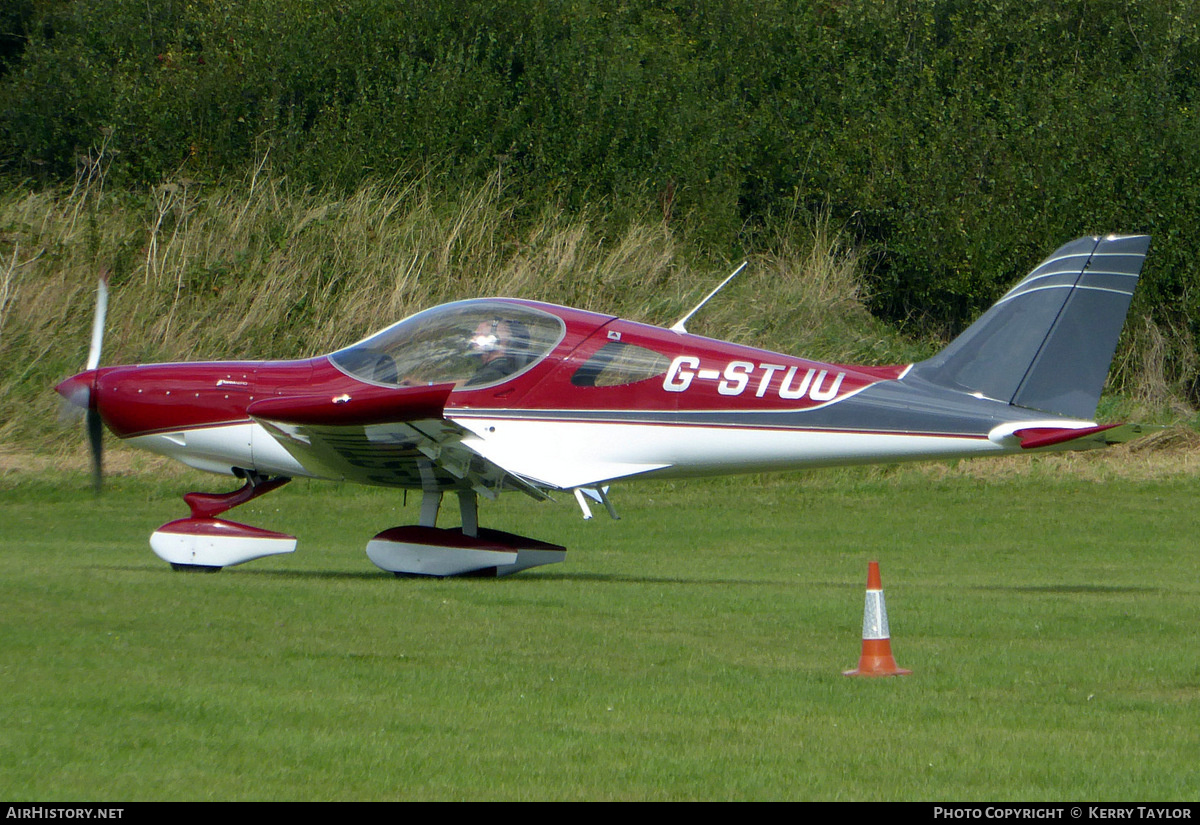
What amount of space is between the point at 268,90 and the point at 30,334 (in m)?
8.54

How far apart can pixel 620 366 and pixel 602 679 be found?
14.3 ft

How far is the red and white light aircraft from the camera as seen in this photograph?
34.0 feet

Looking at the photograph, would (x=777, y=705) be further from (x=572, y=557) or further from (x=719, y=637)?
(x=572, y=557)

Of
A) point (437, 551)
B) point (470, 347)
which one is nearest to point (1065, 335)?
point (470, 347)

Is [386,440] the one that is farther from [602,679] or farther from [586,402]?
[602,679]

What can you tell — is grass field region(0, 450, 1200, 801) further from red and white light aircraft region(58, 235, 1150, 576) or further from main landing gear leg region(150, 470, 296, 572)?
red and white light aircraft region(58, 235, 1150, 576)

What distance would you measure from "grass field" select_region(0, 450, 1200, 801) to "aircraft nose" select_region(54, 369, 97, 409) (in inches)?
53.0

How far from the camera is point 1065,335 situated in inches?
409

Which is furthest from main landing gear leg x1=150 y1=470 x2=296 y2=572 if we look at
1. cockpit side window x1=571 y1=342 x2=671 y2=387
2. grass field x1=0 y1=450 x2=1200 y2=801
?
cockpit side window x1=571 y1=342 x2=671 y2=387

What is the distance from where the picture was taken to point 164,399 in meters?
11.0

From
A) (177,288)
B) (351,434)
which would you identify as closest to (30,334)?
(177,288)

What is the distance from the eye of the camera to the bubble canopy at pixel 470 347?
35.1 feet

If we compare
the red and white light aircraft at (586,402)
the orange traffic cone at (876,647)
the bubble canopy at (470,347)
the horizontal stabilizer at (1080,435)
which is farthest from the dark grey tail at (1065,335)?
the orange traffic cone at (876,647)

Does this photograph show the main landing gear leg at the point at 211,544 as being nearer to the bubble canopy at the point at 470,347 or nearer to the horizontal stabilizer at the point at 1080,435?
the bubble canopy at the point at 470,347
